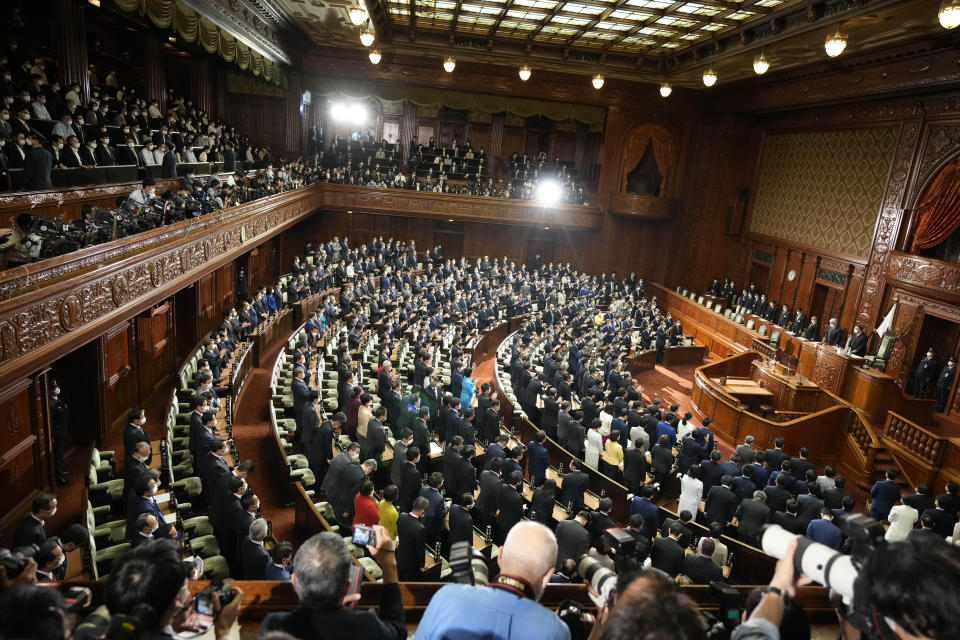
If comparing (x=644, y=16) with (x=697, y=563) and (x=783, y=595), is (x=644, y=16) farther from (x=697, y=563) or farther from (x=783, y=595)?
(x=783, y=595)

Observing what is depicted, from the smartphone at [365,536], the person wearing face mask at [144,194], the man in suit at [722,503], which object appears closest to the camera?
the smartphone at [365,536]

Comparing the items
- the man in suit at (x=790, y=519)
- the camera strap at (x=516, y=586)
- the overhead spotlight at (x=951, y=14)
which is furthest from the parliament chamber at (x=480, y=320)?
the overhead spotlight at (x=951, y=14)

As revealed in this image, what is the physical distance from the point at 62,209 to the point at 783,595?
363 inches

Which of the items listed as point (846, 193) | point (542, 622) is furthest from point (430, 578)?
point (846, 193)

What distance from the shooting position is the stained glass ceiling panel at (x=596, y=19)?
1326 centimetres

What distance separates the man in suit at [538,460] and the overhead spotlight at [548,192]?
49.0 ft

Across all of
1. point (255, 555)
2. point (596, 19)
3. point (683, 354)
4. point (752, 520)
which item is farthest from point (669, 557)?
point (596, 19)

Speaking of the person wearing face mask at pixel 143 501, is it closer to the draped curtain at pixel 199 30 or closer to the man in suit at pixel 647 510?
A: the man in suit at pixel 647 510

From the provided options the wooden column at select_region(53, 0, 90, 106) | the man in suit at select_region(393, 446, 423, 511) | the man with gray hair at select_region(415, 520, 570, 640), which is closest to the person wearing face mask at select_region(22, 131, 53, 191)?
the wooden column at select_region(53, 0, 90, 106)

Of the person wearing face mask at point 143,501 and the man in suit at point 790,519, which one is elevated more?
the person wearing face mask at point 143,501

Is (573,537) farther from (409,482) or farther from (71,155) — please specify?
(71,155)

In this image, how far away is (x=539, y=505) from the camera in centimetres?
595

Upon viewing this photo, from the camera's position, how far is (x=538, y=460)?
7199 mm

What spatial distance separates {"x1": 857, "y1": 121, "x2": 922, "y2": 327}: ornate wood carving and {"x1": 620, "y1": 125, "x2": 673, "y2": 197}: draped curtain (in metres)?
8.74
